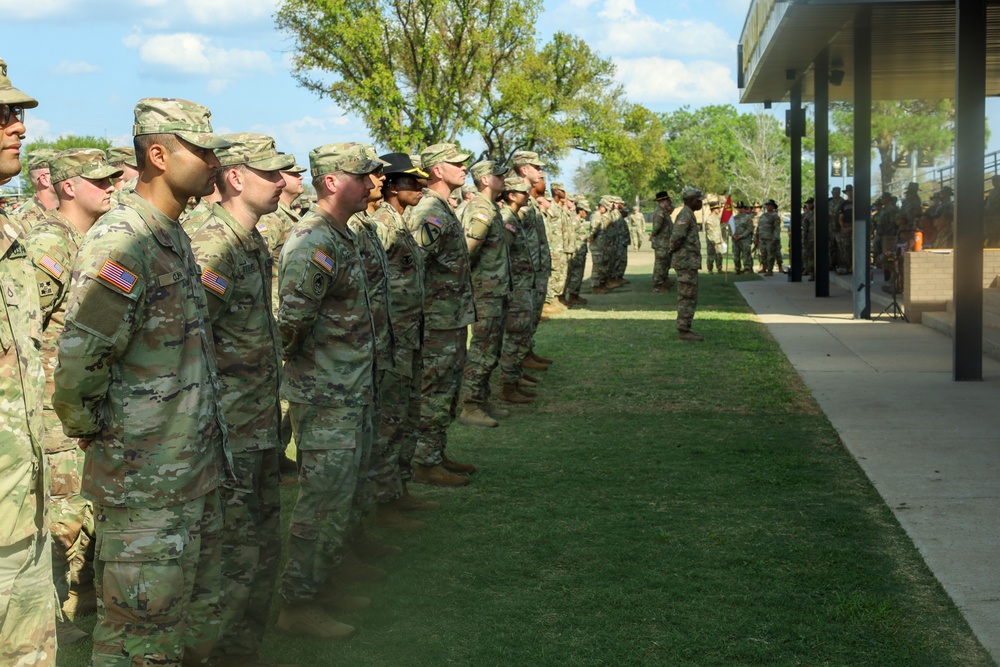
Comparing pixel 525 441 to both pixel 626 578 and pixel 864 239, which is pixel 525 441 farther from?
pixel 864 239

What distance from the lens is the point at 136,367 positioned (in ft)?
10.9

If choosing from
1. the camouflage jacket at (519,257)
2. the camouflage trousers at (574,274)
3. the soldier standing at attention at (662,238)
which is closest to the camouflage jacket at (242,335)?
the camouflage jacket at (519,257)

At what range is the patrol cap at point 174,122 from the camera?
11.3ft

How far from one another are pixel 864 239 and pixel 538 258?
19.4ft

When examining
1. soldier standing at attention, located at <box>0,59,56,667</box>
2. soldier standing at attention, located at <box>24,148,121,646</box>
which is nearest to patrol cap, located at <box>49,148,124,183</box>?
soldier standing at attention, located at <box>24,148,121,646</box>

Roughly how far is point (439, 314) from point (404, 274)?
701mm

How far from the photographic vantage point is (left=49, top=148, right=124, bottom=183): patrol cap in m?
5.77

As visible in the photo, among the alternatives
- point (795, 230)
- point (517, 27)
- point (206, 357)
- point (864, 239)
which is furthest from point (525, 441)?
point (517, 27)

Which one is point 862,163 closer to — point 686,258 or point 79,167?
point 686,258

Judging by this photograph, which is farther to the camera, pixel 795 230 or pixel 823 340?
pixel 795 230

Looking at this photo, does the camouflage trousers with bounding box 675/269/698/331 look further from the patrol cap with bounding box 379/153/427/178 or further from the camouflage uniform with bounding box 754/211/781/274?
the camouflage uniform with bounding box 754/211/781/274

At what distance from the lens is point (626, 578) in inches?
217

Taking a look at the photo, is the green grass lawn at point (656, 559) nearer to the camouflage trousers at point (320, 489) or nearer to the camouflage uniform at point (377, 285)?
the camouflage trousers at point (320, 489)

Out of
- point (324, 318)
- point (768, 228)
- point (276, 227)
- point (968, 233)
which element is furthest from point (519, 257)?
point (768, 228)
